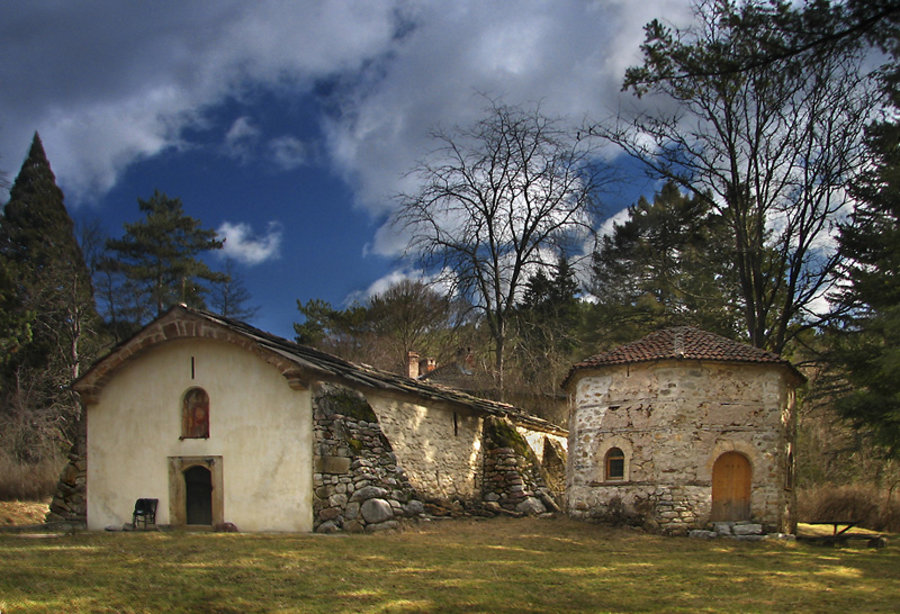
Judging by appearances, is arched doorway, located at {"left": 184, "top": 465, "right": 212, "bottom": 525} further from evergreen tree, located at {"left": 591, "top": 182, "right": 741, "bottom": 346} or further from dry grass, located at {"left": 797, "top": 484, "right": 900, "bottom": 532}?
dry grass, located at {"left": 797, "top": 484, "right": 900, "bottom": 532}

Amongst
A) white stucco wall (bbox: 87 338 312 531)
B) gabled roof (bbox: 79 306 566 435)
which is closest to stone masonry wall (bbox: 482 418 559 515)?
gabled roof (bbox: 79 306 566 435)

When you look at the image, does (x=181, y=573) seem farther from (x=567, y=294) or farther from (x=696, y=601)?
(x=567, y=294)

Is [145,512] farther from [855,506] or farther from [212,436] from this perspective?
[855,506]

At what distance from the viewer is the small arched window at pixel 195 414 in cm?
1711

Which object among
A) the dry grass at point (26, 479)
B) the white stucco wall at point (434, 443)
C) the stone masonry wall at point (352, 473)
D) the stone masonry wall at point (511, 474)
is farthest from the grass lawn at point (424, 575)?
the dry grass at point (26, 479)

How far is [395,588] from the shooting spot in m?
9.76

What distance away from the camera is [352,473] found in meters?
16.0

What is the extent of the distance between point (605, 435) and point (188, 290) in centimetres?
2736

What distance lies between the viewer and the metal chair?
16984mm

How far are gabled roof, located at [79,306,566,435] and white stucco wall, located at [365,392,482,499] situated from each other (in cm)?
49

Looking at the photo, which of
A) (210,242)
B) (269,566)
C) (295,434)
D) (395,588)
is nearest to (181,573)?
(269,566)

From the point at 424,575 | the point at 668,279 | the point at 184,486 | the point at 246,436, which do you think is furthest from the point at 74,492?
the point at 668,279

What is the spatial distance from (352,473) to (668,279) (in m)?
16.6

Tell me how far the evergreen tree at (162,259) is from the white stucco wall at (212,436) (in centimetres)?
2028
